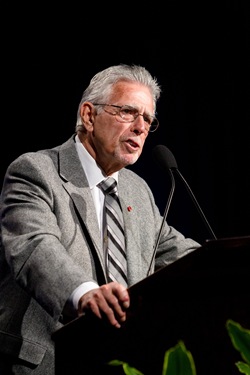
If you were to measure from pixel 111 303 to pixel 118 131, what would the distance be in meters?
1.14

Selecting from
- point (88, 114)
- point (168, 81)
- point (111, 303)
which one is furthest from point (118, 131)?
point (168, 81)

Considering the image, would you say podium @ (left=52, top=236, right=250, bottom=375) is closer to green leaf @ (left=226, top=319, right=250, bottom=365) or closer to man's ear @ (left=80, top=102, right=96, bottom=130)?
green leaf @ (left=226, top=319, right=250, bottom=365)

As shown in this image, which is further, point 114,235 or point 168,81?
point 168,81

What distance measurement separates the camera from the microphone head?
2473 mm

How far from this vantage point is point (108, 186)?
8.43 ft

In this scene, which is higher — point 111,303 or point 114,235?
point 111,303

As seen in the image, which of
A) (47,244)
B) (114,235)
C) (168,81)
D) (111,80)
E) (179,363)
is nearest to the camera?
(179,363)

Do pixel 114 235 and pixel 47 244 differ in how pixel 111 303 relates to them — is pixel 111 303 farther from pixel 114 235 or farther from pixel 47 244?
pixel 114 235

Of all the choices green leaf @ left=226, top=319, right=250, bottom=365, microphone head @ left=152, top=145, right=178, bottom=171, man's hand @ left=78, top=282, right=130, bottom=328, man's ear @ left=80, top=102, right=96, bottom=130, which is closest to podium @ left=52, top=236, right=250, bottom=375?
man's hand @ left=78, top=282, right=130, bottom=328

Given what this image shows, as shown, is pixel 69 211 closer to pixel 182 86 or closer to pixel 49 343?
pixel 49 343

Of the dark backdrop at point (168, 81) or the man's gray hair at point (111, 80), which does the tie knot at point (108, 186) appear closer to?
the man's gray hair at point (111, 80)

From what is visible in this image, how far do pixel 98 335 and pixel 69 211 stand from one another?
0.72 m

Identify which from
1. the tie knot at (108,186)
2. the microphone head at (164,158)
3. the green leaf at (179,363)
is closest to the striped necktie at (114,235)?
the tie knot at (108,186)

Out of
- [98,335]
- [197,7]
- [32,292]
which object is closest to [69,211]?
[32,292]
